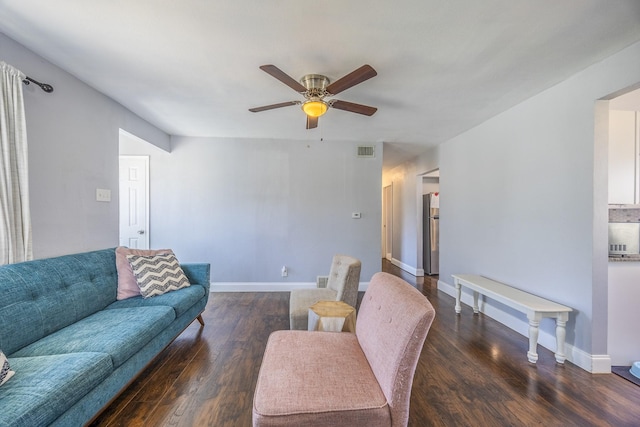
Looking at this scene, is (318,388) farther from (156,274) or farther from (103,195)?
(103,195)

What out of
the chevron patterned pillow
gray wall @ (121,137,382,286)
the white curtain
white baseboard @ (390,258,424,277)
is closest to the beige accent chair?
the chevron patterned pillow

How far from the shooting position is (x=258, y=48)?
1.95 metres

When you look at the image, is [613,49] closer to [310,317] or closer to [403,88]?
[403,88]

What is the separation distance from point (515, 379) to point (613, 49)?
2.53 metres

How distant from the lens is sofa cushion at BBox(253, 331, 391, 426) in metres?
1.06

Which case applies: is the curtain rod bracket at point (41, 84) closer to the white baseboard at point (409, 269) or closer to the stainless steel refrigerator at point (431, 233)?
the stainless steel refrigerator at point (431, 233)

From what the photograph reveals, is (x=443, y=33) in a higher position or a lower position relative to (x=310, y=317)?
higher

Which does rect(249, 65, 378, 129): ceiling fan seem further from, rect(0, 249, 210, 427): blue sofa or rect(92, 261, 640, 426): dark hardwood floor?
rect(92, 261, 640, 426): dark hardwood floor

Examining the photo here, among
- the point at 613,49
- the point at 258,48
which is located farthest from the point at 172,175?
the point at 613,49

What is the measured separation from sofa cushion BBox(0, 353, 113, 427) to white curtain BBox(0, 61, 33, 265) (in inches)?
33.3

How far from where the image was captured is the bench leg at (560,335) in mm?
2203

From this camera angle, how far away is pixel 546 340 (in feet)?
8.18

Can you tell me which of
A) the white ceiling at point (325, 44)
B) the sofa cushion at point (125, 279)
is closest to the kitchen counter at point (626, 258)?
the white ceiling at point (325, 44)

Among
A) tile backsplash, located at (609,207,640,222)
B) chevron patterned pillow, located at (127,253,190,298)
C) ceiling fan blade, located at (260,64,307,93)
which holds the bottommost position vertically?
chevron patterned pillow, located at (127,253,190,298)
